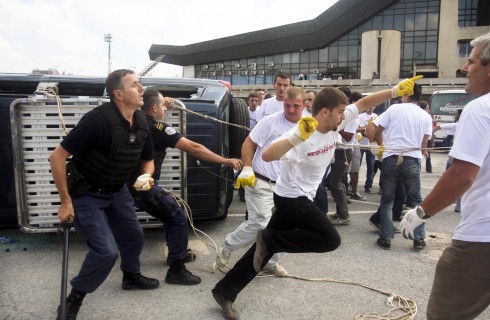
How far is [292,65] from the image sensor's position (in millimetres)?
48500

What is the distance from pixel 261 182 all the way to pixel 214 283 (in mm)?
1026

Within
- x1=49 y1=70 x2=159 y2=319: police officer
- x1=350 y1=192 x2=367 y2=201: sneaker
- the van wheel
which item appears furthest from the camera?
x1=350 y1=192 x2=367 y2=201: sneaker

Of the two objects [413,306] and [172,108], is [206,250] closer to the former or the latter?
[172,108]

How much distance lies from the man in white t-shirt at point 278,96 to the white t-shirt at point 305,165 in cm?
281

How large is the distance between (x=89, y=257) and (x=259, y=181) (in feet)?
5.64

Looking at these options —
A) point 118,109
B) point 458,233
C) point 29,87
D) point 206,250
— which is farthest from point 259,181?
point 29,87

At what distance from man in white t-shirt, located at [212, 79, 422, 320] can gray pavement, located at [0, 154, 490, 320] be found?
32 centimetres

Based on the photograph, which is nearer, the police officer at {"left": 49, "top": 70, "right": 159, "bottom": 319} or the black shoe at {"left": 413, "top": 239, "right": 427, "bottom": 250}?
the police officer at {"left": 49, "top": 70, "right": 159, "bottom": 319}

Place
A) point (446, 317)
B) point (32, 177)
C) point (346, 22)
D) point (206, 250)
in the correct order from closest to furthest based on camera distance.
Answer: point (446, 317) → point (32, 177) → point (206, 250) → point (346, 22)

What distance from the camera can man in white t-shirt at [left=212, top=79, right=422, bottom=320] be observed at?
3.12 meters

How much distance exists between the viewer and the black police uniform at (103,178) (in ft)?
9.98

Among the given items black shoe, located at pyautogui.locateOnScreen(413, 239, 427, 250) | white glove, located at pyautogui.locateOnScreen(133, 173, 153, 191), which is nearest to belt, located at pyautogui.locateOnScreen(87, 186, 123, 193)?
white glove, located at pyautogui.locateOnScreen(133, 173, 153, 191)

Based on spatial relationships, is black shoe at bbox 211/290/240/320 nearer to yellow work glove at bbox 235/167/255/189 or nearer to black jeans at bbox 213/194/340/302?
black jeans at bbox 213/194/340/302

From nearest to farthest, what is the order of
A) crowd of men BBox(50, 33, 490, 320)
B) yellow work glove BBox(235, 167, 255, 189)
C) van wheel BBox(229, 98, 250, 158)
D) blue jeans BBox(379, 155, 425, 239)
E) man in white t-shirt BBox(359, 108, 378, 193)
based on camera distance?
crowd of men BBox(50, 33, 490, 320) → yellow work glove BBox(235, 167, 255, 189) → blue jeans BBox(379, 155, 425, 239) → van wheel BBox(229, 98, 250, 158) → man in white t-shirt BBox(359, 108, 378, 193)
